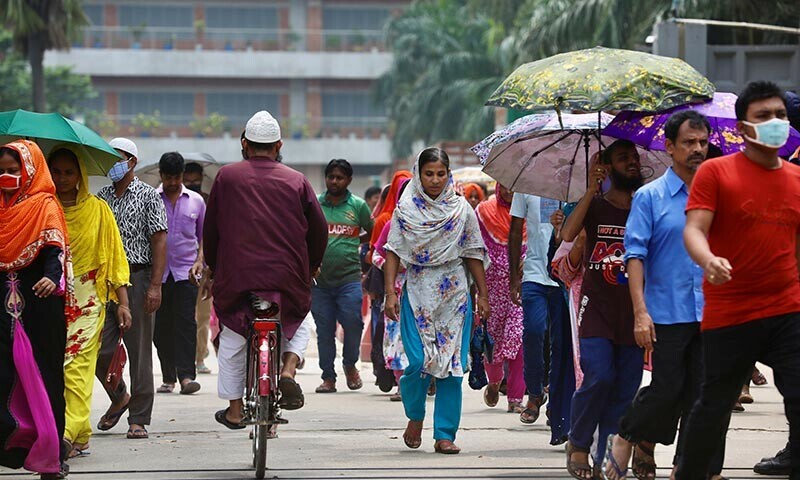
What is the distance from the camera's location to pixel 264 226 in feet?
26.9

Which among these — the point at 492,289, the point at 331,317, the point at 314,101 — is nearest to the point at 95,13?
the point at 314,101

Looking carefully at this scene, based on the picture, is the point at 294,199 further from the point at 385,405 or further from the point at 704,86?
the point at 385,405

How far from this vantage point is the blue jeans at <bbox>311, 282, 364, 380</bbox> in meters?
13.4

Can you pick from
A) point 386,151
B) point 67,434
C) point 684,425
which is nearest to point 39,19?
point 67,434

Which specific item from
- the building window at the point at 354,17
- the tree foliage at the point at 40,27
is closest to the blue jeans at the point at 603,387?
the tree foliage at the point at 40,27

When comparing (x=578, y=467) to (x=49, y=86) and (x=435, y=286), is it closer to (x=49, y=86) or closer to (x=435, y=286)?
(x=435, y=286)

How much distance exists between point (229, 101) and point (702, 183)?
6507 cm

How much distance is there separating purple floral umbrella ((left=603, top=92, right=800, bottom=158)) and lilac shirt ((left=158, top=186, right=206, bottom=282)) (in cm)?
559

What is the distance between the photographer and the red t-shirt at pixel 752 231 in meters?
6.32

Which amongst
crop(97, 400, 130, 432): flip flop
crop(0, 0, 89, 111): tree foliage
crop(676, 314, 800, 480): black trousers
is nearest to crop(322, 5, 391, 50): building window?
crop(0, 0, 89, 111): tree foliage

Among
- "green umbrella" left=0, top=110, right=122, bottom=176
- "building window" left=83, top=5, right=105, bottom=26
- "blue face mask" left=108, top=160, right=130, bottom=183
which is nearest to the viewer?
"green umbrella" left=0, top=110, right=122, bottom=176

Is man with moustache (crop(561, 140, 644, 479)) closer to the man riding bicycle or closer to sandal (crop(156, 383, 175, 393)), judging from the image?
the man riding bicycle

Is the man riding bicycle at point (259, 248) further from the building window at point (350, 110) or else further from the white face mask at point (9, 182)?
the building window at point (350, 110)

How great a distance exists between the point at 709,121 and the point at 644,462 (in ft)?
5.36
